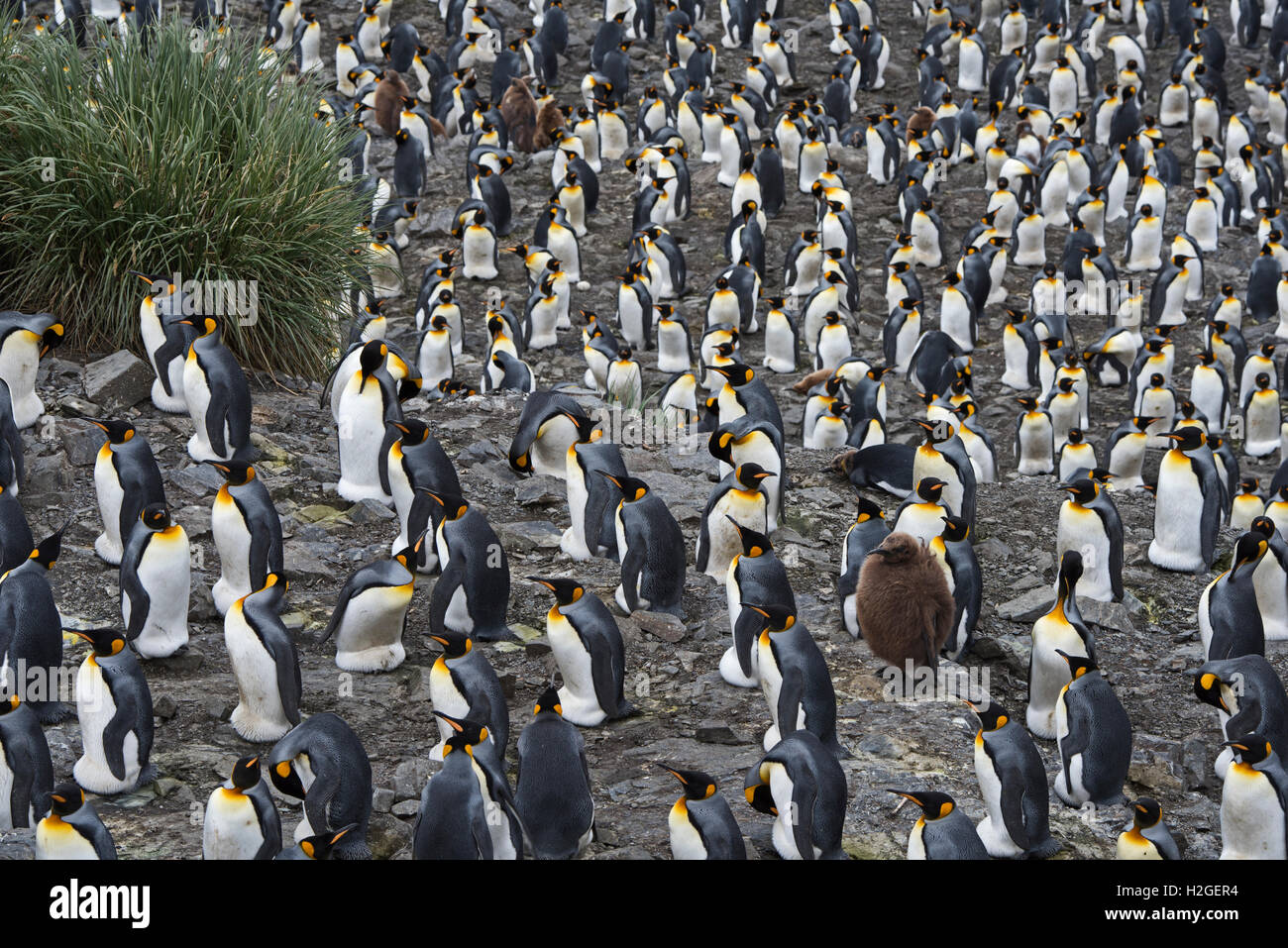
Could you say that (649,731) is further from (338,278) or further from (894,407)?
(894,407)

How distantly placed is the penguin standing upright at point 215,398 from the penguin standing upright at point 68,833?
3637 mm

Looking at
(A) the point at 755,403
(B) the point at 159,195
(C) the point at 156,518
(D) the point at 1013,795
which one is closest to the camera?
(D) the point at 1013,795

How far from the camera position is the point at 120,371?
875cm

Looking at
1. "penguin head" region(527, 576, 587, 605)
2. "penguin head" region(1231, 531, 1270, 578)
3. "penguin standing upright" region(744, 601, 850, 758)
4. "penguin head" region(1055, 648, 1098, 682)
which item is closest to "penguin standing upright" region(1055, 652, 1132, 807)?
"penguin head" region(1055, 648, 1098, 682)

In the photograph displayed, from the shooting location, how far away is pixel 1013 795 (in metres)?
5.80

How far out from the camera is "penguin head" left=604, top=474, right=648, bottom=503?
755 centimetres

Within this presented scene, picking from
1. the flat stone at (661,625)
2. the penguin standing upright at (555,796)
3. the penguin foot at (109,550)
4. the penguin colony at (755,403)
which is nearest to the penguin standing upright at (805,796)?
the penguin colony at (755,403)

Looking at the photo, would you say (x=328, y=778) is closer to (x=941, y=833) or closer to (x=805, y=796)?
(x=805, y=796)

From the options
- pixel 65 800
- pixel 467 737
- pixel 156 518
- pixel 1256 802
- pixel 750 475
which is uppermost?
pixel 750 475

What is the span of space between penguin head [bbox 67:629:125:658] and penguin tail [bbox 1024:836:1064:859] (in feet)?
12.3

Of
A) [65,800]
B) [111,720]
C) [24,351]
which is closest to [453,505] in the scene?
[111,720]

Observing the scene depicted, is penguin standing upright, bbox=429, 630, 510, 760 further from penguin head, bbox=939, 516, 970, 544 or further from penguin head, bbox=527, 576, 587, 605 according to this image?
penguin head, bbox=939, 516, 970, 544

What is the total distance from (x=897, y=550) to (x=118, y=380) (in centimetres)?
486
